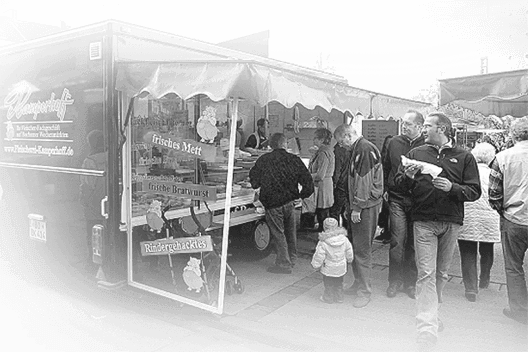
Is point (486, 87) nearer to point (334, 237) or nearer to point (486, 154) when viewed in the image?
point (486, 154)

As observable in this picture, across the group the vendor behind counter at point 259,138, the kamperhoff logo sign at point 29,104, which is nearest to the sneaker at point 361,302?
the vendor behind counter at point 259,138

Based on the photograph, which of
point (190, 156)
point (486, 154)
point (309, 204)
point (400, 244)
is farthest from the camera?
point (309, 204)

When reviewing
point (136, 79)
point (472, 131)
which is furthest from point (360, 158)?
point (472, 131)

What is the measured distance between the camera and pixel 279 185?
577cm

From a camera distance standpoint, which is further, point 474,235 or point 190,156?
point 474,235

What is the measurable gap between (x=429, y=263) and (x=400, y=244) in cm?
123

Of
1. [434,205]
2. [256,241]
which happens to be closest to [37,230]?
[256,241]

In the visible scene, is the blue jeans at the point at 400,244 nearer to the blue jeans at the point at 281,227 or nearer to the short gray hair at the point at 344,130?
the short gray hair at the point at 344,130


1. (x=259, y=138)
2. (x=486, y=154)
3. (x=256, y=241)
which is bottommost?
(x=256, y=241)

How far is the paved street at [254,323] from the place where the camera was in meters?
3.89

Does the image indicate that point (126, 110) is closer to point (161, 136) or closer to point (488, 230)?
point (161, 136)

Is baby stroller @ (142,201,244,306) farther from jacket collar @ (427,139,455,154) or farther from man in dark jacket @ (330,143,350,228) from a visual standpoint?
man in dark jacket @ (330,143,350,228)

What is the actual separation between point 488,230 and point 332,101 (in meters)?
2.05

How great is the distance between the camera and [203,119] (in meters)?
4.36
